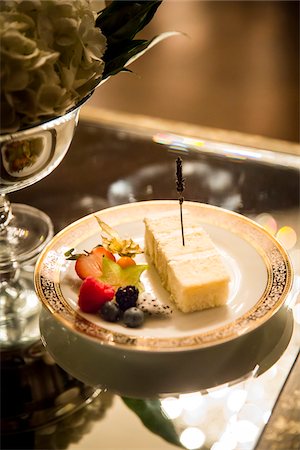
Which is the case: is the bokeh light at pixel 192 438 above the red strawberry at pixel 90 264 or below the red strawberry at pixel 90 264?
below

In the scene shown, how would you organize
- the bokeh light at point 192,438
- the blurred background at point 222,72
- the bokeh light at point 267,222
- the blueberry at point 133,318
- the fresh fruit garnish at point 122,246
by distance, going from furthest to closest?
the blurred background at point 222,72 < the bokeh light at point 267,222 < the fresh fruit garnish at point 122,246 < the blueberry at point 133,318 < the bokeh light at point 192,438

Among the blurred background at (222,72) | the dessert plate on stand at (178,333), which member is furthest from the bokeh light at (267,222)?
the blurred background at (222,72)

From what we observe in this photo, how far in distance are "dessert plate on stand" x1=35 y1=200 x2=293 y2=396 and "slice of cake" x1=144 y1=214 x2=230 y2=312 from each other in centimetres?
2

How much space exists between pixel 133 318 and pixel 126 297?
0.03 m

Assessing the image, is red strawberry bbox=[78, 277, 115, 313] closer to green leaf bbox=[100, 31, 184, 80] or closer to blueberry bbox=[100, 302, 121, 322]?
blueberry bbox=[100, 302, 121, 322]

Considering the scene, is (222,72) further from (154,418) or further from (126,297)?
(154,418)

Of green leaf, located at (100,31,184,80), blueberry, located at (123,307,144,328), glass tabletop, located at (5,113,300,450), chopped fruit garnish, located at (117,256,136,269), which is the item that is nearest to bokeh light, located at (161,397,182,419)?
glass tabletop, located at (5,113,300,450)

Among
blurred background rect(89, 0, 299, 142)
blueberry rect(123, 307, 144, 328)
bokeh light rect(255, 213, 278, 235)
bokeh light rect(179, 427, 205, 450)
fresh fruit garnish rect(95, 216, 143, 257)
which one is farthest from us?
blurred background rect(89, 0, 299, 142)

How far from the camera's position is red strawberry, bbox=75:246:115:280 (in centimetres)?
96

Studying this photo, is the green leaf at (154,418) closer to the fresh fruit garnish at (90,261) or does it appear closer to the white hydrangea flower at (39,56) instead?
the fresh fruit garnish at (90,261)

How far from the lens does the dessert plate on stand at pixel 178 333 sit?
0.84 m

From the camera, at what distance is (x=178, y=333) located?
869 millimetres

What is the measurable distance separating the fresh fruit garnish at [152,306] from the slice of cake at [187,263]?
2 cm

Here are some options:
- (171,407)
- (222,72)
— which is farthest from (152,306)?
(222,72)
